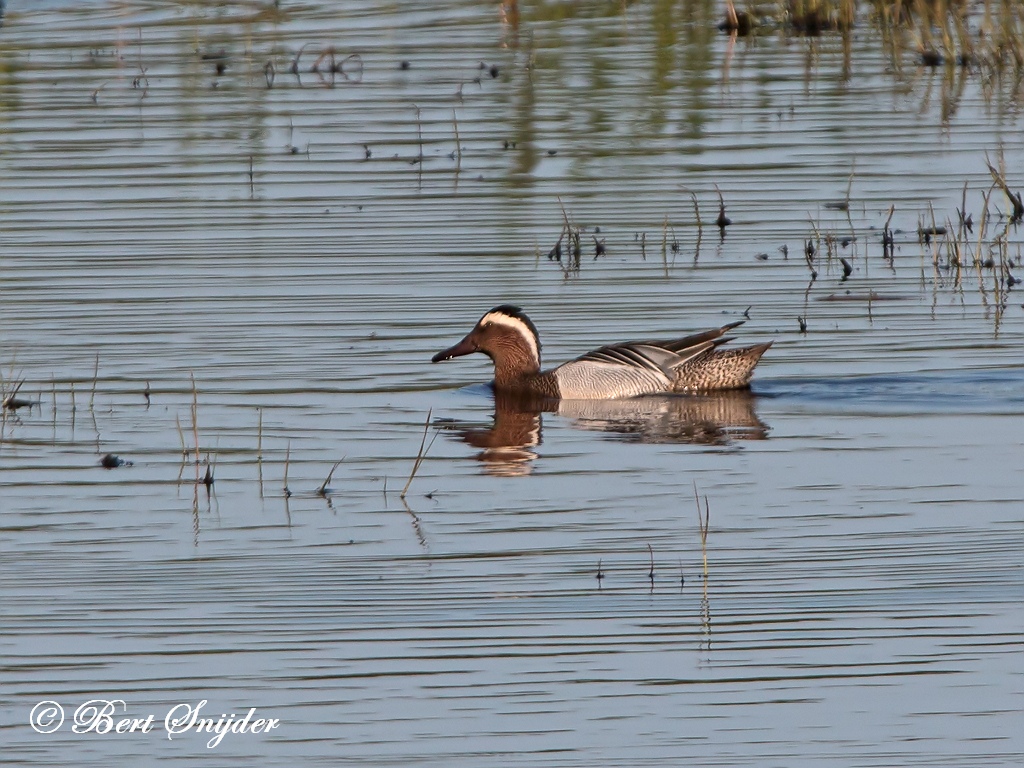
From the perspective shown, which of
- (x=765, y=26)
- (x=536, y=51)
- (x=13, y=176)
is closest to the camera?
(x=13, y=176)

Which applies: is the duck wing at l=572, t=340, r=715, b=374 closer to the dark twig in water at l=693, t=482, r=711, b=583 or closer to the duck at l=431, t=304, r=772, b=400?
the duck at l=431, t=304, r=772, b=400

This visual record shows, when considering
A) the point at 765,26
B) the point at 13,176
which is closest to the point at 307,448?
the point at 13,176

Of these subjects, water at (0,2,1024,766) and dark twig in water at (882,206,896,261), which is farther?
dark twig in water at (882,206,896,261)

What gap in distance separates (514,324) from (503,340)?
12 centimetres

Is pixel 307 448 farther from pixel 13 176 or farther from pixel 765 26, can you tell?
pixel 765 26

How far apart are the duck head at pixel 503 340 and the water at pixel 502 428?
9.8 inches

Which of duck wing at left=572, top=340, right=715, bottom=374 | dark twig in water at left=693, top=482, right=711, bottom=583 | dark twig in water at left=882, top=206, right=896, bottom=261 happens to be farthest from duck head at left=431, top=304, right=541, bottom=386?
dark twig in water at left=882, top=206, right=896, bottom=261

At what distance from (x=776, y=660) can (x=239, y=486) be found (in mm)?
3338

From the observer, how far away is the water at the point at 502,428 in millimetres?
6207

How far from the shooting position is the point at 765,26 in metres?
26.8

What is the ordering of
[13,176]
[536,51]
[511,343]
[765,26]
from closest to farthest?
[511,343] → [13,176] → [536,51] → [765,26]

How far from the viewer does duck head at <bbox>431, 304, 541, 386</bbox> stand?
38.3ft

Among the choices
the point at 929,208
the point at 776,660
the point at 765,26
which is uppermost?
the point at 765,26

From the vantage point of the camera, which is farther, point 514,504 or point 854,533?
point 514,504
